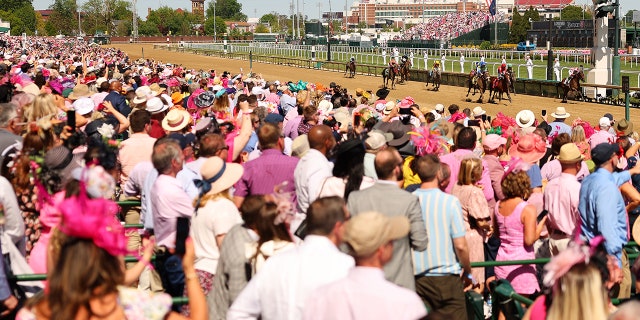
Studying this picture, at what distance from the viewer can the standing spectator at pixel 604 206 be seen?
18.1ft

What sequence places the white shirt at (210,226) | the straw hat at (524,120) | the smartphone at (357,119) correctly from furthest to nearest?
the straw hat at (524,120)
the smartphone at (357,119)
the white shirt at (210,226)

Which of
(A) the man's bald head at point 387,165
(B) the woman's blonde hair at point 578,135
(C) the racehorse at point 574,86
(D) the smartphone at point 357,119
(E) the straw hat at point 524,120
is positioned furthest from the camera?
(C) the racehorse at point 574,86

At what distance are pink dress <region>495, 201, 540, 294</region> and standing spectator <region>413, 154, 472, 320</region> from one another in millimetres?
846

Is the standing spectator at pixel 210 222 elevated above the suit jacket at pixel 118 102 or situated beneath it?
situated beneath

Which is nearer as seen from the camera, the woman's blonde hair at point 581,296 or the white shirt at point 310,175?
the woman's blonde hair at point 581,296

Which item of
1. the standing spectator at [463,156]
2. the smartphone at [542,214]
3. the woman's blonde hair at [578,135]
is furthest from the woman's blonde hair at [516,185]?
the woman's blonde hair at [578,135]

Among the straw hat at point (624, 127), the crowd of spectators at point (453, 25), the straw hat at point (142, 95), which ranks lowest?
the straw hat at point (624, 127)

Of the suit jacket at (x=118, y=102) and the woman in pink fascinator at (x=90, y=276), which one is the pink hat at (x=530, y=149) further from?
the suit jacket at (x=118, y=102)

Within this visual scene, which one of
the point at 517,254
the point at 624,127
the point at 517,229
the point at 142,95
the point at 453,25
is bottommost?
the point at 517,254

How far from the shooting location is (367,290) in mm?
3275

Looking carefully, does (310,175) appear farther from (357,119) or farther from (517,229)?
(357,119)

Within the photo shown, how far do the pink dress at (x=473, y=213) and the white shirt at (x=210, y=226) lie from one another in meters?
1.93

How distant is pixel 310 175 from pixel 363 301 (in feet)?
7.92

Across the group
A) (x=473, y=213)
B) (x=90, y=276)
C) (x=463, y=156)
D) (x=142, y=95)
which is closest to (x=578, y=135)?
(x=463, y=156)
